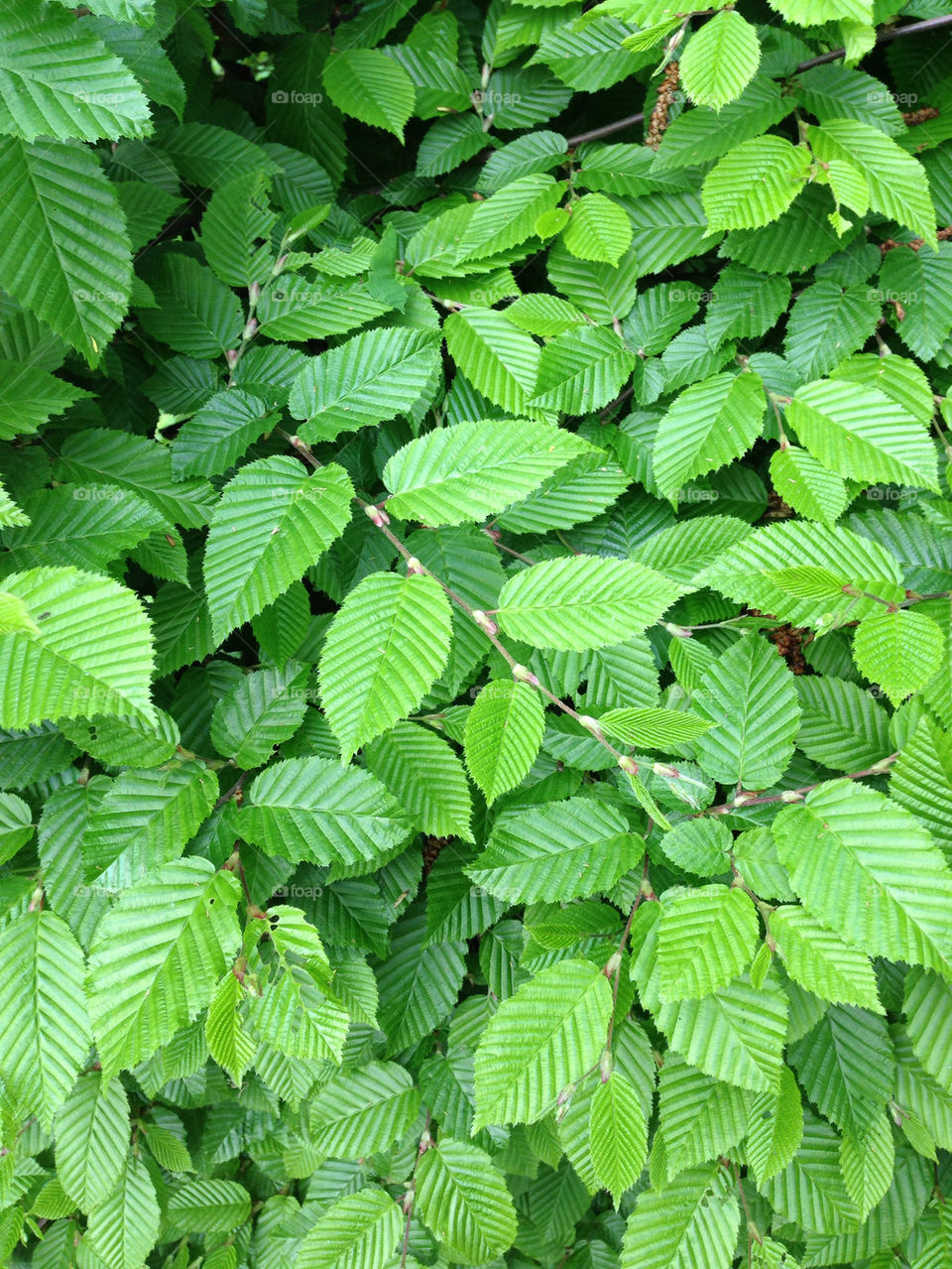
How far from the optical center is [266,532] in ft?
3.21

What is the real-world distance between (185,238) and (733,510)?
1122 millimetres

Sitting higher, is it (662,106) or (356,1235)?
(662,106)

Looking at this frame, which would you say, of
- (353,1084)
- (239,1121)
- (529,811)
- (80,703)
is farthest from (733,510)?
(239,1121)

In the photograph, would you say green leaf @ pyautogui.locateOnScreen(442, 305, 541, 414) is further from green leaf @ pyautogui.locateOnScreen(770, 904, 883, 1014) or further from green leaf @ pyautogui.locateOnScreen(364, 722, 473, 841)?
green leaf @ pyautogui.locateOnScreen(770, 904, 883, 1014)

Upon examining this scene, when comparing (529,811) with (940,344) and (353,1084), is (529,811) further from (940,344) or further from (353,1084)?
(940,344)

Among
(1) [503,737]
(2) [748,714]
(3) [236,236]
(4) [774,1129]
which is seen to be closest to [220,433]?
(3) [236,236]

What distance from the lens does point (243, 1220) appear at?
1516mm

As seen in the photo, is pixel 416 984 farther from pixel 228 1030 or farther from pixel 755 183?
pixel 755 183

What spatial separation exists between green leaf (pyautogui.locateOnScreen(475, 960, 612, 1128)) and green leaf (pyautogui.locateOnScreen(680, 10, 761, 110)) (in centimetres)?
112

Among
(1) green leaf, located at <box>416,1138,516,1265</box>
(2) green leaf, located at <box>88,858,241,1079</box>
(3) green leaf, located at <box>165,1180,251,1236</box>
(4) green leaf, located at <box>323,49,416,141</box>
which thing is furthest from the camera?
(3) green leaf, located at <box>165,1180,251,1236</box>

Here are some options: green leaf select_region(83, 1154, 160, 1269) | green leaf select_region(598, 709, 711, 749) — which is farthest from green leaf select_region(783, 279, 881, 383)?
green leaf select_region(83, 1154, 160, 1269)

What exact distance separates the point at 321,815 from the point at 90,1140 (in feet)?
2.48

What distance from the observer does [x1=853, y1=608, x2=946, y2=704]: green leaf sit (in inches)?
36.1

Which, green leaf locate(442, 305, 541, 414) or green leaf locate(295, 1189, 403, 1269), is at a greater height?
green leaf locate(442, 305, 541, 414)
